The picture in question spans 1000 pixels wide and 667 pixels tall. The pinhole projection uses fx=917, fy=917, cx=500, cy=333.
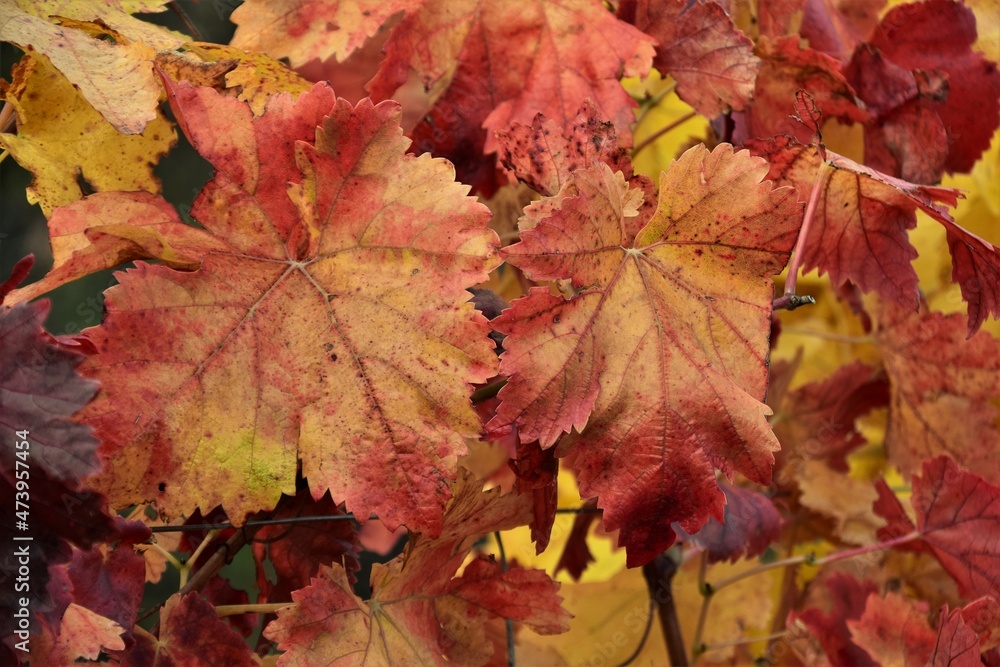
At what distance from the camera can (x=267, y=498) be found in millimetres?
477

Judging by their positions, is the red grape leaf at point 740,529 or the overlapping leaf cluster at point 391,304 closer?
the overlapping leaf cluster at point 391,304

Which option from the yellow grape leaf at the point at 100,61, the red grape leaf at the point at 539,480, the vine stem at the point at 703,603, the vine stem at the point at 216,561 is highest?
the yellow grape leaf at the point at 100,61

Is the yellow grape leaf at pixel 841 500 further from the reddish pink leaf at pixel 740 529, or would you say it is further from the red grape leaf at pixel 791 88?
the red grape leaf at pixel 791 88

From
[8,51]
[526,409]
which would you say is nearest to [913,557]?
[526,409]

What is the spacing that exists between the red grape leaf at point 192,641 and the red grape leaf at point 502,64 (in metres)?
0.33

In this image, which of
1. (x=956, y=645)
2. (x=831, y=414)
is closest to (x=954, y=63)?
(x=831, y=414)

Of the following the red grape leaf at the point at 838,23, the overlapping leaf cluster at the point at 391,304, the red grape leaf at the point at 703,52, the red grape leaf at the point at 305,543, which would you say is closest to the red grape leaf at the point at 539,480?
the overlapping leaf cluster at the point at 391,304

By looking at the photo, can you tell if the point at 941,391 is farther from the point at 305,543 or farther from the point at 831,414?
the point at 305,543

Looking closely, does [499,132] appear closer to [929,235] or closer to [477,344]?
[477,344]

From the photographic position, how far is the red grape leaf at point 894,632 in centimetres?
67

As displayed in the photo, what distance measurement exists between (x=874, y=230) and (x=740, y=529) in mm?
266

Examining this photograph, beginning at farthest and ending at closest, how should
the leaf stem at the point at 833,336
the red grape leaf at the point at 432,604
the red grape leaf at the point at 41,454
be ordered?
the leaf stem at the point at 833,336
the red grape leaf at the point at 432,604
the red grape leaf at the point at 41,454

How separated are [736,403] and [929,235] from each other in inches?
26.0

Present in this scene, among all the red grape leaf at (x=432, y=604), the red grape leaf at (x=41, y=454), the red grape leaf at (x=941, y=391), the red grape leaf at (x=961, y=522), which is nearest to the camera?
the red grape leaf at (x=41, y=454)
